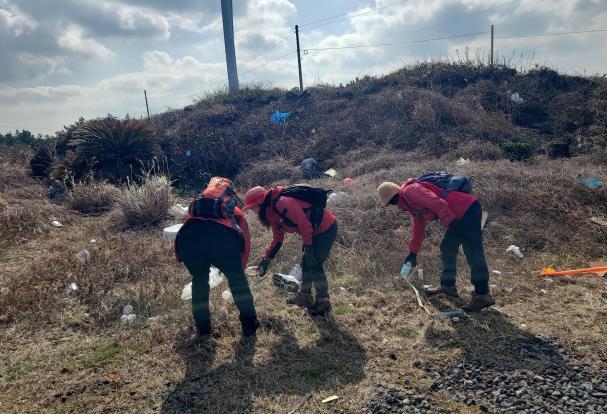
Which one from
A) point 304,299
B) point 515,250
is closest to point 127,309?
point 304,299

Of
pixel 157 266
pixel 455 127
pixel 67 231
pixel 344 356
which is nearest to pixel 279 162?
pixel 455 127

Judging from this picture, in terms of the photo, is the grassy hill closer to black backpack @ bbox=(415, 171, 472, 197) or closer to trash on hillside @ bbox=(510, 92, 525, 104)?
black backpack @ bbox=(415, 171, 472, 197)

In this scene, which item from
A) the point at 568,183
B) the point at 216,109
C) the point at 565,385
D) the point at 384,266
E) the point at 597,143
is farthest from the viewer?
the point at 216,109

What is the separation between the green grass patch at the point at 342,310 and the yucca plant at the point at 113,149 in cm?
696

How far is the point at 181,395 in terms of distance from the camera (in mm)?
3068

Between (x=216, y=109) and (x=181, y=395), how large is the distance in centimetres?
1334

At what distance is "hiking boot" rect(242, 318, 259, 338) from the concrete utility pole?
53.0 feet

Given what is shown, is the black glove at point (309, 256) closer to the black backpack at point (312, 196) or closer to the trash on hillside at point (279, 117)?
the black backpack at point (312, 196)

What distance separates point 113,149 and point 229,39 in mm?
10587

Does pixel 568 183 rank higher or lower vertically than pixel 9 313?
higher

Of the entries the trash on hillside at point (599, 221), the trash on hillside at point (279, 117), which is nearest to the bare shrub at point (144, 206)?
the trash on hillside at point (599, 221)

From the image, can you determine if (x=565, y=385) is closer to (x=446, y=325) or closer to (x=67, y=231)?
(x=446, y=325)

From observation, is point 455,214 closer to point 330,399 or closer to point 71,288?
point 330,399

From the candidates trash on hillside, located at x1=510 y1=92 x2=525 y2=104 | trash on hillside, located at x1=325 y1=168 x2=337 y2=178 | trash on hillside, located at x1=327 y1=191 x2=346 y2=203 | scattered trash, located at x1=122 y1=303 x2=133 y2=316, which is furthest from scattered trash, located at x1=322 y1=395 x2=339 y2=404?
trash on hillside, located at x1=510 y1=92 x2=525 y2=104
